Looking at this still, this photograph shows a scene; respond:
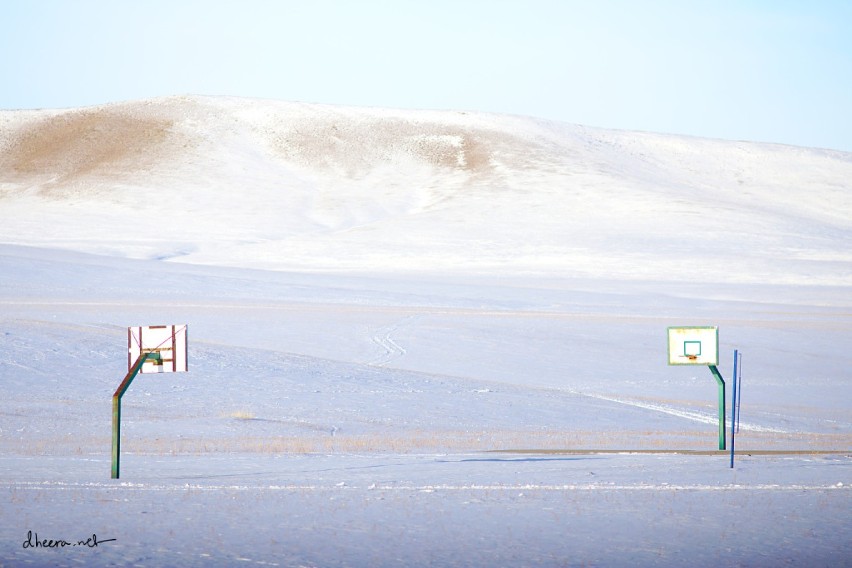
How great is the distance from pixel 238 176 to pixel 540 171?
24809mm

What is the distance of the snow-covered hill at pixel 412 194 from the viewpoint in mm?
61156

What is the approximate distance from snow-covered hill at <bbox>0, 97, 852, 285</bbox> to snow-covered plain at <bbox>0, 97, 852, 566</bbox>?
547 millimetres

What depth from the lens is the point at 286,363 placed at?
67.3 ft

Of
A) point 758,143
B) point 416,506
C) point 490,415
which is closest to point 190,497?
point 416,506

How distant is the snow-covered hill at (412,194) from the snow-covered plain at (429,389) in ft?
1.79

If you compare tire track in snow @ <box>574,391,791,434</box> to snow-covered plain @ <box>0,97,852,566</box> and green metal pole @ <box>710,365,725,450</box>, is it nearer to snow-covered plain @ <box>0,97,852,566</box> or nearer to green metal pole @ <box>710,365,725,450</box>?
snow-covered plain @ <box>0,97,852,566</box>

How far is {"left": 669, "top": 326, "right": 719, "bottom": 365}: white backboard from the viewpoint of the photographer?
11.6m

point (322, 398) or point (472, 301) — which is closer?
point (322, 398)

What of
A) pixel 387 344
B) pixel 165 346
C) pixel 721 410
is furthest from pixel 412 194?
pixel 165 346

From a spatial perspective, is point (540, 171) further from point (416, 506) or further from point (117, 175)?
point (416, 506)

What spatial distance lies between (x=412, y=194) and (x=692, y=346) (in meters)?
80.8

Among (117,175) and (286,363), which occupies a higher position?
(117,175)

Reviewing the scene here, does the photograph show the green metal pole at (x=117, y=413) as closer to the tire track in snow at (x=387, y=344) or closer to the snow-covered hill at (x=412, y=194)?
the tire track in snow at (x=387, y=344)

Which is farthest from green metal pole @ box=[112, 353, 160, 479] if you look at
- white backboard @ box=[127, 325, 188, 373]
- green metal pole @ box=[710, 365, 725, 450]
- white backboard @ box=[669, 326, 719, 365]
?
green metal pole @ box=[710, 365, 725, 450]
